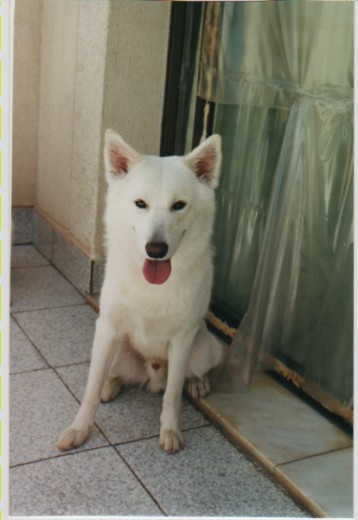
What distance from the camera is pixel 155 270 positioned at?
2225 millimetres

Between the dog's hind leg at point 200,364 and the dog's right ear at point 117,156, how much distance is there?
0.80m

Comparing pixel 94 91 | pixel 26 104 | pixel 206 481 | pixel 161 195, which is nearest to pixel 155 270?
pixel 161 195

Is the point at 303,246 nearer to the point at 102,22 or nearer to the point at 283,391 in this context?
the point at 283,391

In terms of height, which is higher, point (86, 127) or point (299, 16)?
point (299, 16)

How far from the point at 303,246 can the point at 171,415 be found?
0.87 meters

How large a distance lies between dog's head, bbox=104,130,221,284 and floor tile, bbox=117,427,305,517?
2.10 feet

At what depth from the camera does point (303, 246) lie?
8.75ft

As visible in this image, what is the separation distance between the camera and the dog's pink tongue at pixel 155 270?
87.4 inches

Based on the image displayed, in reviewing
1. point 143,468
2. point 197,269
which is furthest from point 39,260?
point 143,468

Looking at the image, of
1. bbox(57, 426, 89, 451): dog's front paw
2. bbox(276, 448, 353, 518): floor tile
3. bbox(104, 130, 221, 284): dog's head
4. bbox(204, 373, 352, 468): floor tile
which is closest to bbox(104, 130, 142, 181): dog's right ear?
bbox(104, 130, 221, 284): dog's head

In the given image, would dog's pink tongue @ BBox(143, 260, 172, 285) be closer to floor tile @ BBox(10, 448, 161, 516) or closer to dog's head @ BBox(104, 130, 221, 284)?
dog's head @ BBox(104, 130, 221, 284)

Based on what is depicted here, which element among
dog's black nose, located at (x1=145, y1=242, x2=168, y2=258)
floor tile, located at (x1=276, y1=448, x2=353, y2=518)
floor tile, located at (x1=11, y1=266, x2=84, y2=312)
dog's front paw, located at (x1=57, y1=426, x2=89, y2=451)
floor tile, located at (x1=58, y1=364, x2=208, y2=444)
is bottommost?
floor tile, located at (x1=58, y1=364, x2=208, y2=444)

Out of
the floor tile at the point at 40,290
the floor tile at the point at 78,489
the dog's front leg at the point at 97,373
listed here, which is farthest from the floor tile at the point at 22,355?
the floor tile at the point at 78,489

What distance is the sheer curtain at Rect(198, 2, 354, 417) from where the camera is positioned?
2.43 m
